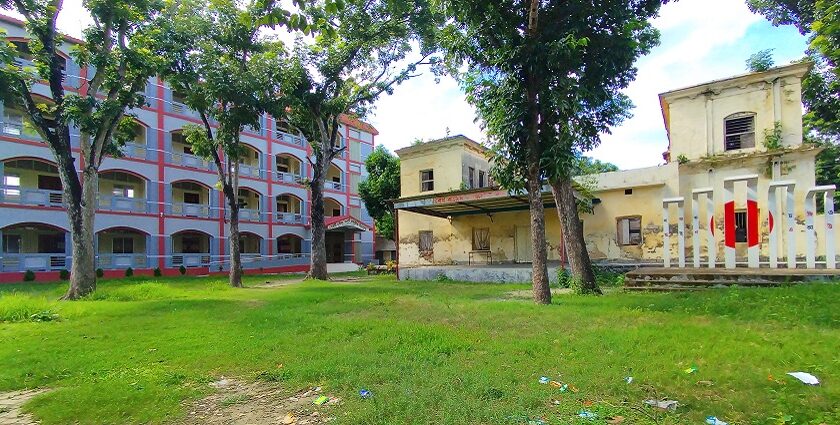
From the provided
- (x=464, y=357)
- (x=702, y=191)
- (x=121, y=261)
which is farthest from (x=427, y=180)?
(x=464, y=357)

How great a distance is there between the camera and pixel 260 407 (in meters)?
4.12

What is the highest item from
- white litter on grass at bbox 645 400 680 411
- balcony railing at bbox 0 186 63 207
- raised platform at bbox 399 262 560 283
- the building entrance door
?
balcony railing at bbox 0 186 63 207

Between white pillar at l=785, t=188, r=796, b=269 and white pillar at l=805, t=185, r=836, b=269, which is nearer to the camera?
white pillar at l=805, t=185, r=836, b=269

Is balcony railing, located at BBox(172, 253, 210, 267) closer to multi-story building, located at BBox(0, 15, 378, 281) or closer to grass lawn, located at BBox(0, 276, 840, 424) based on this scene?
multi-story building, located at BBox(0, 15, 378, 281)

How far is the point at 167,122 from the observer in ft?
86.1

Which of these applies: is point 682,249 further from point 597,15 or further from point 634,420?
point 634,420

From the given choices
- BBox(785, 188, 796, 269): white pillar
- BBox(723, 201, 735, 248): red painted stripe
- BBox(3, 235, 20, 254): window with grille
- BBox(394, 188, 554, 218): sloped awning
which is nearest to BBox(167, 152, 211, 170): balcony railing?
BBox(3, 235, 20, 254): window with grille

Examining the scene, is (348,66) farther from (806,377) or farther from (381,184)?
(806,377)

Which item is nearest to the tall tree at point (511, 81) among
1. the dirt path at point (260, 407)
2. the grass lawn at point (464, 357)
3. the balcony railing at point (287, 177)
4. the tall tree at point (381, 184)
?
the grass lawn at point (464, 357)

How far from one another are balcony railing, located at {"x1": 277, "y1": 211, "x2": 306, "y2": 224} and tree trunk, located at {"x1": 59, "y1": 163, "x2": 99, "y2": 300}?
18.6 m

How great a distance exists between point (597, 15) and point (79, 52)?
44.4 ft

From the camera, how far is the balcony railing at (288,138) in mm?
32344

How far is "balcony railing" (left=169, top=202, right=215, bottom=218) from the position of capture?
1048 inches

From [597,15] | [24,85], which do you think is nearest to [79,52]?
[24,85]
